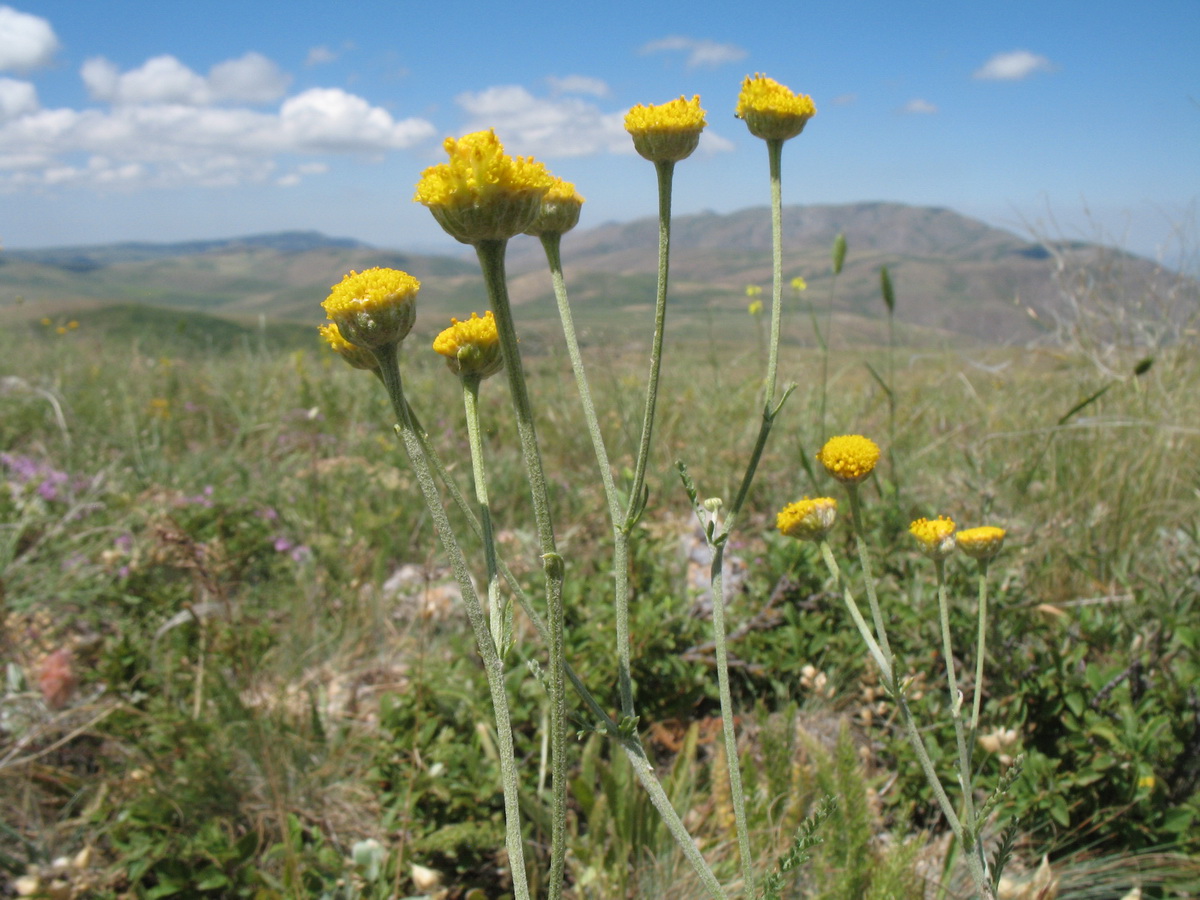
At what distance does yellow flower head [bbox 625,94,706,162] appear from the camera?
1114mm

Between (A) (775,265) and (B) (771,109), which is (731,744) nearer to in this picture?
(A) (775,265)

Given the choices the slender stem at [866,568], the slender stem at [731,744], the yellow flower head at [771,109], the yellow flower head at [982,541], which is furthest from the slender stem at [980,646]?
the yellow flower head at [771,109]

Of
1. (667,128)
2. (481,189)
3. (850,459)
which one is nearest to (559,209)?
(667,128)

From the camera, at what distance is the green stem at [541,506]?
81cm

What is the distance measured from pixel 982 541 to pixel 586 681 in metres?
1.07

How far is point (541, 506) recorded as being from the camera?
84cm

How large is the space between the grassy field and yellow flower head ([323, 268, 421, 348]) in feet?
1.42

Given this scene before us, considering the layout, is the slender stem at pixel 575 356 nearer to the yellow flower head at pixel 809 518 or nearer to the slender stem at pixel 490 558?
the slender stem at pixel 490 558

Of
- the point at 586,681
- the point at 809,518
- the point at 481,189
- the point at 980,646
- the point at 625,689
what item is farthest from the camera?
the point at 586,681

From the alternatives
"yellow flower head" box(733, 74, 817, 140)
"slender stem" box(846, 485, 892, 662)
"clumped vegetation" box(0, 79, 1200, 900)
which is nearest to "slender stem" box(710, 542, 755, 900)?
"clumped vegetation" box(0, 79, 1200, 900)

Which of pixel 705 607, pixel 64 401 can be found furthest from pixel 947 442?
pixel 64 401

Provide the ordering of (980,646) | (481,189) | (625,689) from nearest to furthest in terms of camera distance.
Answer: (481,189) < (625,689) < (980,646)

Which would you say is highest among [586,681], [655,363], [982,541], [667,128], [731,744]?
[667,128]

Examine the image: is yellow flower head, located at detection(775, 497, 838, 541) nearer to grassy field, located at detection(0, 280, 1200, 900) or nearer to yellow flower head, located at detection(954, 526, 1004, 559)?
yellow flower head, located at detection(954, 526, 1004, 559)
